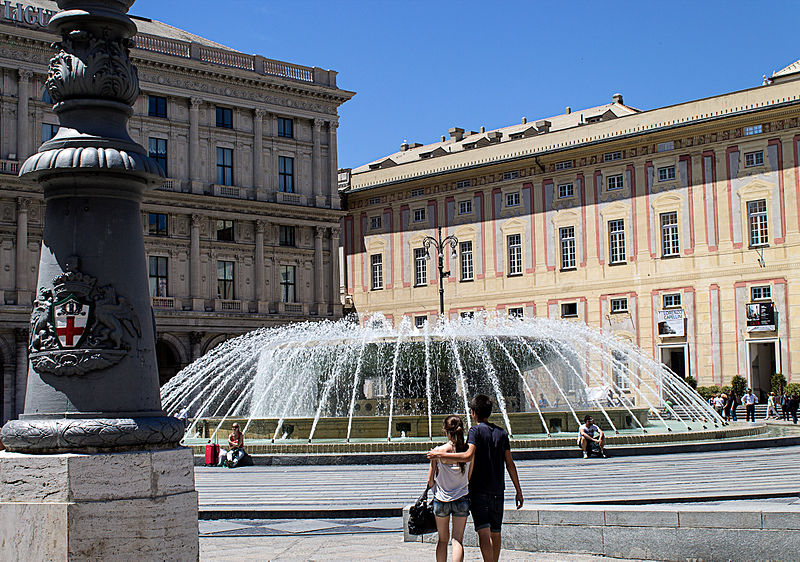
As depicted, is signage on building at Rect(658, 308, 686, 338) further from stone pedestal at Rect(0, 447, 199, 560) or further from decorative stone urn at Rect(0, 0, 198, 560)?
stone pedestal at Rect(0, 447, 199, 560)

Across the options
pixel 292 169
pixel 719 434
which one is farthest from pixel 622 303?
pixel 719 434

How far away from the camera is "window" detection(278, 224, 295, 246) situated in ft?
161

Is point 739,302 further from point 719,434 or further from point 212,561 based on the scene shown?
point 212,561

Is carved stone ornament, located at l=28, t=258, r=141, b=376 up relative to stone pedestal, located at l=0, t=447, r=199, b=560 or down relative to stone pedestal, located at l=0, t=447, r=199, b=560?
up

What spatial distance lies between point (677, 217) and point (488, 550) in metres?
36.7

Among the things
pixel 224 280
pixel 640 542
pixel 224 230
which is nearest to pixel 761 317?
pixel 224 280

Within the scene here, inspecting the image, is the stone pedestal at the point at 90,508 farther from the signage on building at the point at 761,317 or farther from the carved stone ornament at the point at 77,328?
the signage on building at the point at 761,317

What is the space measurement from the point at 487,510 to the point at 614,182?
38.4 metres

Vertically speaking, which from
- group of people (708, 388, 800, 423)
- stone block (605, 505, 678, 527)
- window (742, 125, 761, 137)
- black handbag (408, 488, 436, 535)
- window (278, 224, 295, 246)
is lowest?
group of people (708, 388, 800, 423)

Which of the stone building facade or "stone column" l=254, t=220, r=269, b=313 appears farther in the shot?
"stone column" l=254, t=220, r=269, b=313

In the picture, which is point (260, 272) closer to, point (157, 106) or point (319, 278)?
point (319, 278)

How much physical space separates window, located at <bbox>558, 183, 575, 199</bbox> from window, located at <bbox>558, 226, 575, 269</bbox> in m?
1.45

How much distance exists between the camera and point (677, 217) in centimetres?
4178

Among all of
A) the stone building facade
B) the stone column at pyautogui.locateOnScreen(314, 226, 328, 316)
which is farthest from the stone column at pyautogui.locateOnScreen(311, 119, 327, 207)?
the stone column at pyautogui.locateOnScreen(314, 226, 328, 316)
